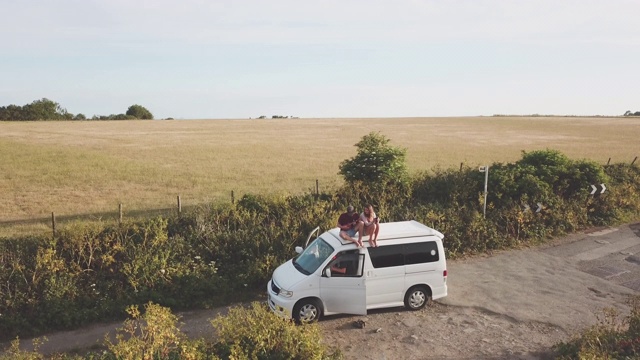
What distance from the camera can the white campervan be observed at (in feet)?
35.6

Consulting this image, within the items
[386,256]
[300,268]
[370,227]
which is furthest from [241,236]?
[386,256]

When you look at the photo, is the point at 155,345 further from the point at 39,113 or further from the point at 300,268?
the point at 39,113

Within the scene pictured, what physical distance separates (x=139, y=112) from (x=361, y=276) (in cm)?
12055

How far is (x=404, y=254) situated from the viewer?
37.7 feet

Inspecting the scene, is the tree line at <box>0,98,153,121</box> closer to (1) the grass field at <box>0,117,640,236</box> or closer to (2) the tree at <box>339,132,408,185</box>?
(1) the grass field at <box>0,117,640,236</box>

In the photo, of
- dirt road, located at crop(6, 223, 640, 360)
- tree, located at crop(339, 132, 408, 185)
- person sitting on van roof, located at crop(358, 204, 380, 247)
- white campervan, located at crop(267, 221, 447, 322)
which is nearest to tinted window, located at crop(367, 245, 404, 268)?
white campervan, located at crop(267, 221, 447, 322)

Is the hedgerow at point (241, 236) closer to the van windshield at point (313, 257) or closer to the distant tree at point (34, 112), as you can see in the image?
the van windshield at point (313, 257)

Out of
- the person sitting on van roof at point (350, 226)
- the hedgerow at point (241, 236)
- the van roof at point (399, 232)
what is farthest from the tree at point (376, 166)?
the van roof at point (399, 232)

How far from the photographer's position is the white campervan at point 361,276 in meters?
10.9

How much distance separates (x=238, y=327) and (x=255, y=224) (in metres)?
7.04

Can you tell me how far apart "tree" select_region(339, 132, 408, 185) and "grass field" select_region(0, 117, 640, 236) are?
4.06 feet

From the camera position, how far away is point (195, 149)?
1774 inches

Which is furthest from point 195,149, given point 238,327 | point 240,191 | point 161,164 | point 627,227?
point 238,327

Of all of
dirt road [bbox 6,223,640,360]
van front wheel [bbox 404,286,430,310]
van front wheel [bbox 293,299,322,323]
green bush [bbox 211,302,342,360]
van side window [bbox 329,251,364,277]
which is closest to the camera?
green bush [bbox 211,302,342,360]
